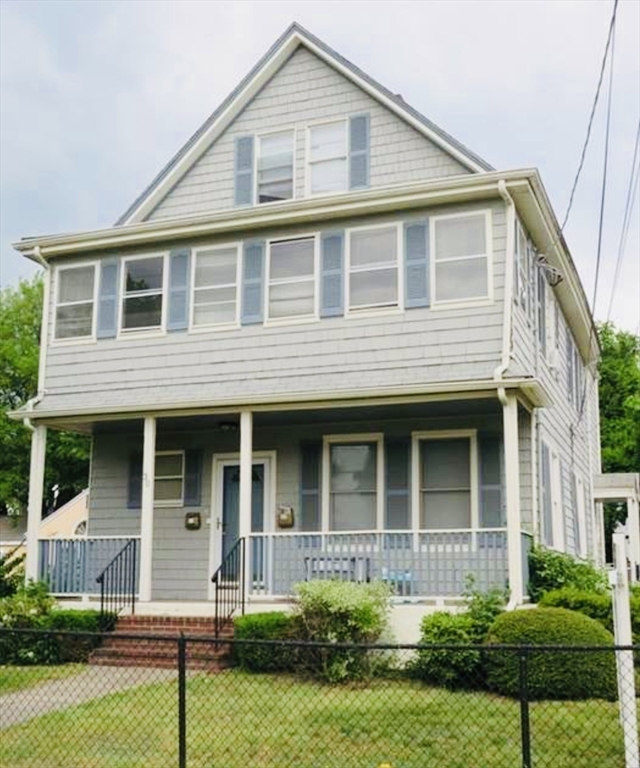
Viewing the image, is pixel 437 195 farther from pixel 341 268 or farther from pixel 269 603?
pixel 269 603

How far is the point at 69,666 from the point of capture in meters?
12.6

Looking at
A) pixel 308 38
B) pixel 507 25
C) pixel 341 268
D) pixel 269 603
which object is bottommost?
pixel 269 603

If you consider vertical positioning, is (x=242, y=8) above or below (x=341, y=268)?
above

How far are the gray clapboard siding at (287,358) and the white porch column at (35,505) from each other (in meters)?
0.65

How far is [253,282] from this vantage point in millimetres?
14773

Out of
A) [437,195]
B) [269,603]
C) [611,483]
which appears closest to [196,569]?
[269,603]

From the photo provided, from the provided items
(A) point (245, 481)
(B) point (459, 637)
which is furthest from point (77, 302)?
(B) point (459, 637)

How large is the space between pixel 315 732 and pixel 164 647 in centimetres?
489

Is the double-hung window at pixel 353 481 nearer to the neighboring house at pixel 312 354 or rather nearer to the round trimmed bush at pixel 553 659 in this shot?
the neighboring house at pixel 312 354

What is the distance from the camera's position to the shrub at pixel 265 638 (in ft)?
37.7

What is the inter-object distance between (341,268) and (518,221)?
2.67 meters

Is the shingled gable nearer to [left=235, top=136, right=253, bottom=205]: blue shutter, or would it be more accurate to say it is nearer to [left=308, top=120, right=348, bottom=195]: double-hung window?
[left=235, top=136, right=253, bottom=205]: blue shutter

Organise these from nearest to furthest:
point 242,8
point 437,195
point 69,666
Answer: point 242,8
point 69,666
point 437,195

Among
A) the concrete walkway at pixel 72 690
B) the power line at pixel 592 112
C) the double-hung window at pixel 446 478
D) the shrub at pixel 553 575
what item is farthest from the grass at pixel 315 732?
the power line at pixel 592 112
